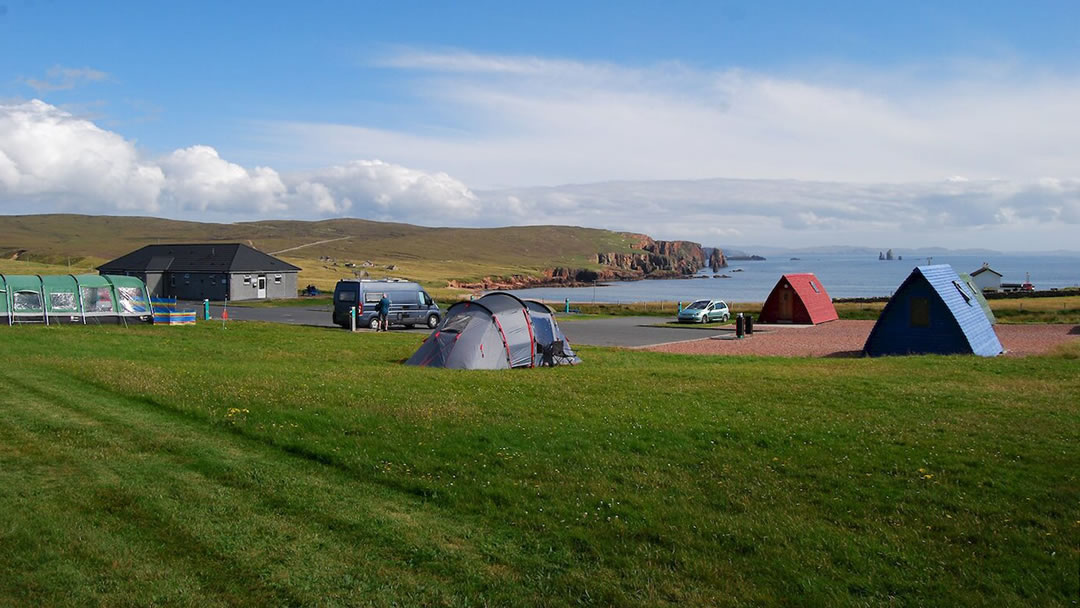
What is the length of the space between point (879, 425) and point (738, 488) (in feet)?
12.8

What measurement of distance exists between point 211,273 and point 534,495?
65.0 meters

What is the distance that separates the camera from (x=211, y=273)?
68125 millimetres

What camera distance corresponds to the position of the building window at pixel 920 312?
27.5m

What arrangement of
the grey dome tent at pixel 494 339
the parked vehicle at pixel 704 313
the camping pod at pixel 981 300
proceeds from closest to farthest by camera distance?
the grey dome tent at pixel 494 339
the camping pod at pixel 981 300
the parked vehicle at pixel 704 313

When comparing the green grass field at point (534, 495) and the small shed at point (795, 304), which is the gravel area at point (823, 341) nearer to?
the small shed at point (795, 304)

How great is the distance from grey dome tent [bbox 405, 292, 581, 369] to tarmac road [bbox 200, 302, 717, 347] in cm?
988

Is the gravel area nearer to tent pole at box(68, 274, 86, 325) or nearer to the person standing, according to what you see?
the person standing

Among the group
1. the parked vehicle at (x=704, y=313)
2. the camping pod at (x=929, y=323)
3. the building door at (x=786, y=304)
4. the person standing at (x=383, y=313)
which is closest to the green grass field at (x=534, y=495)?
the camping pod at (x=929, y=323)

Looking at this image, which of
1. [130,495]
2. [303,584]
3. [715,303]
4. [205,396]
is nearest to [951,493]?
[303,584]

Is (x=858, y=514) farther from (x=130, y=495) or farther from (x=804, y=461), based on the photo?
(x=130, y=495)

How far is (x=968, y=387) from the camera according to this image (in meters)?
15.8

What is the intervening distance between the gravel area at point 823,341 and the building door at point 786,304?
4201 mm

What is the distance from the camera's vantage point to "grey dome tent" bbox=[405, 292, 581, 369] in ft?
67.8

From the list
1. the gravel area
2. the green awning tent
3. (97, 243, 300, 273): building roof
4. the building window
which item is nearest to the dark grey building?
(97, 243, 300, 273): building roof
